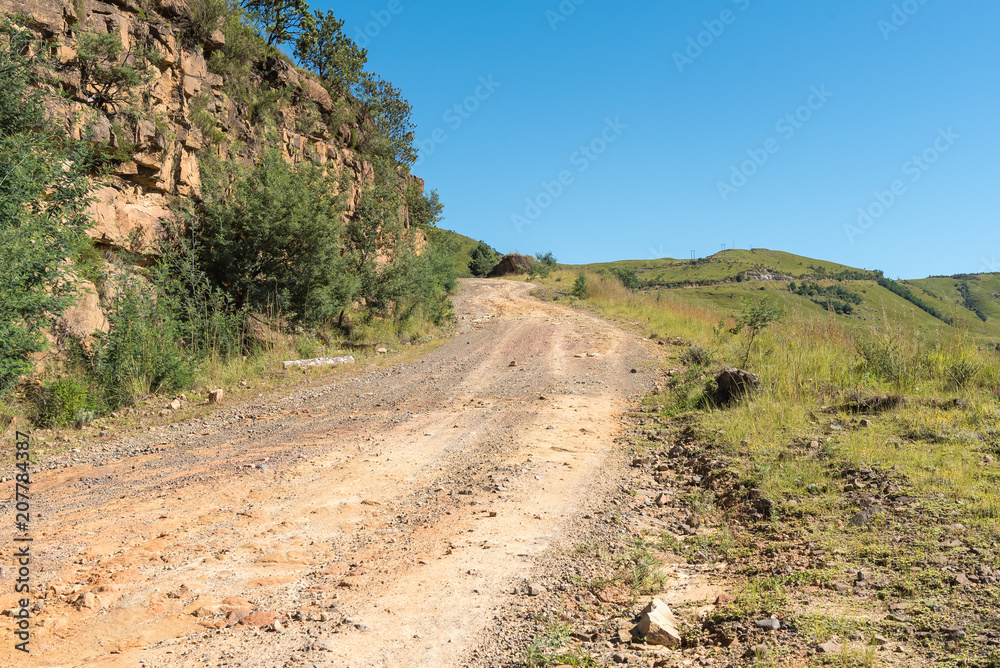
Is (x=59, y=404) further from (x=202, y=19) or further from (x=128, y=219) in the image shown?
(x=202, y=19)

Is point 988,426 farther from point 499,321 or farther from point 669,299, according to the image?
point 669,299

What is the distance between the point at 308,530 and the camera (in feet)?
13.5

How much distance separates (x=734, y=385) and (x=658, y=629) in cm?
516

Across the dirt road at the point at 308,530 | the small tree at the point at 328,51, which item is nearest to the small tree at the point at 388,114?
the small tree at the point at 328,51

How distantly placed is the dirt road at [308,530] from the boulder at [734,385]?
1.48 m

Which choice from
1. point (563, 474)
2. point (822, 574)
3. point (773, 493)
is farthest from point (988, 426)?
point (563, 474)

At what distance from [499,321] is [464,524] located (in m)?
15.4

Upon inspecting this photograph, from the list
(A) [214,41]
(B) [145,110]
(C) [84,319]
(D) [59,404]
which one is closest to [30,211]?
(C) [84,319]

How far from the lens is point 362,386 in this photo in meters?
9.82

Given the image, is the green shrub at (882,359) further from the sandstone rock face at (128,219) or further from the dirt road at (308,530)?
the sandstone rock face at (128,219)

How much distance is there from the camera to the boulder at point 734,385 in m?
7.25

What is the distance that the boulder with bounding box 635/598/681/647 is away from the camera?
9.23ft

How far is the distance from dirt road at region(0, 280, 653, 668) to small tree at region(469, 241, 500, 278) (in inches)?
1814

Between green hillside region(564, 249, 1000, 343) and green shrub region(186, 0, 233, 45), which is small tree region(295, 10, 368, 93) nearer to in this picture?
green shrub region(186, 0, 233, 45)
